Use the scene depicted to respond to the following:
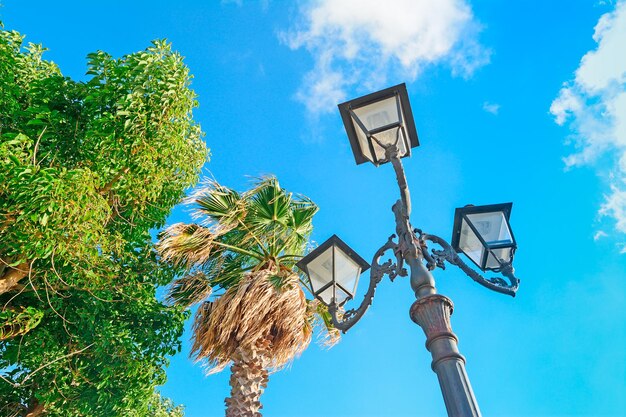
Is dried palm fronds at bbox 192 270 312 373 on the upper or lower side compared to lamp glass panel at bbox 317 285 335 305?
upper

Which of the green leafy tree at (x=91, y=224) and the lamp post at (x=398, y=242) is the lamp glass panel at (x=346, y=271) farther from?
the green leafy tree at (x=91, y=224)

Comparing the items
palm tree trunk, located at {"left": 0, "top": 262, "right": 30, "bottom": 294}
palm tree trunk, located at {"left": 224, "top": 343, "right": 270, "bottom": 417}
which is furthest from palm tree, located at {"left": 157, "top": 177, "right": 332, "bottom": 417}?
palm tree trunk, located at {"left": 0, "top": 262, "right": 30, "bottom": 294}

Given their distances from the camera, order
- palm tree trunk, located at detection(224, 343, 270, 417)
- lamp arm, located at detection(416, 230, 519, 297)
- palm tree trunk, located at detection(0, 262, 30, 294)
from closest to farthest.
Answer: lamp arm, located at detection(416, 230, 519, 297) < palm tree trunk, located at detection(0, 262, 30, 294) < palm tree trunk, located at detection(224, 343, 270, 417)

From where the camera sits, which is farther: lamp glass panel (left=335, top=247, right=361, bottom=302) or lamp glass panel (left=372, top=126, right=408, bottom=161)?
lamp glass panel (left=335, top=247, right=361, bottom=302)

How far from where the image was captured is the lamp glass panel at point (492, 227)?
4820mm

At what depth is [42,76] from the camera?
872 cm

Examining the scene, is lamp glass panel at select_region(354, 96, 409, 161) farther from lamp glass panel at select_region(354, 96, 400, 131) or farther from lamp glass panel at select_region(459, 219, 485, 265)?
lamp glass panel at select_region(459, 219, 485, 265)

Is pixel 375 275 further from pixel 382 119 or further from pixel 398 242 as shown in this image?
pixel 382 119

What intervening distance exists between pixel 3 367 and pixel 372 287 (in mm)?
6832

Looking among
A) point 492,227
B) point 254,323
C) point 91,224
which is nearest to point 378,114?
point 492,227

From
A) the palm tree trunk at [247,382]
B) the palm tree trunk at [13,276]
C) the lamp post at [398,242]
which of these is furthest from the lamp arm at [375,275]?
the palm tree trunk at [13,276]

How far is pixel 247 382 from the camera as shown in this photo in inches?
318

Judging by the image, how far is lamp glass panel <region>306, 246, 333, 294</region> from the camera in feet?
17.2

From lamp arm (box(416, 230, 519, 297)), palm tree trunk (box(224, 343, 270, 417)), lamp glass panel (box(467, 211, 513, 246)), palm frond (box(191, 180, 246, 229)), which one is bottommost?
lamp arm (box(416, 230, 519, 297))
